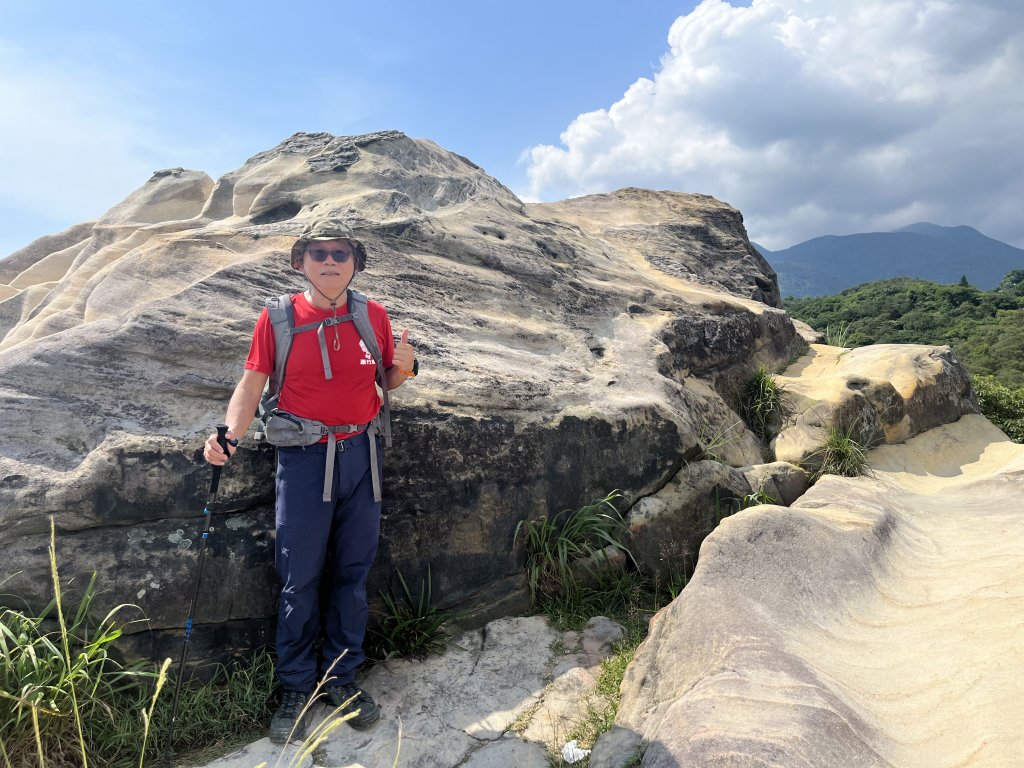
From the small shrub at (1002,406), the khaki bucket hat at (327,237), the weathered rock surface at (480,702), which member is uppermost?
the khaki bucket hat at (327,237)

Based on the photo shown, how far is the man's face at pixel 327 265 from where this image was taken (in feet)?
14.0

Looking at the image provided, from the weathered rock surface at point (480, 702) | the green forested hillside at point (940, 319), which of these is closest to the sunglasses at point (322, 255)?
the weathered rock surface at point (480, 702)

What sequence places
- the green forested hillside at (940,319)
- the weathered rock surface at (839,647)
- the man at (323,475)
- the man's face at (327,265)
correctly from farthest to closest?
the green forested hillside at (940,319) < the man's face at (327,265) < the man at (323,475) < the weathered rock surface at (839,647)

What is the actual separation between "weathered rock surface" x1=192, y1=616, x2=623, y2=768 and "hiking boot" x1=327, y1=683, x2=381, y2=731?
0.05 metres

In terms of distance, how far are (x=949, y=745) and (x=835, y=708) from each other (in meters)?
0.58

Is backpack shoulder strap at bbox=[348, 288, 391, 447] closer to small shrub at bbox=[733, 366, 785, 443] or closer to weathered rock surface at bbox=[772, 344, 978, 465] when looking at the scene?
weathered rock surface at bbox=[772, 344, 978, 465]

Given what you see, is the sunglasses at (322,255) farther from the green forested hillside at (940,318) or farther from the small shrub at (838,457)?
the green forested hillside at (940,318)

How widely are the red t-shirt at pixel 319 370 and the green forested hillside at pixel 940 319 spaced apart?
860 inches

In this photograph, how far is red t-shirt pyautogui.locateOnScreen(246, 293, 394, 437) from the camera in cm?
415

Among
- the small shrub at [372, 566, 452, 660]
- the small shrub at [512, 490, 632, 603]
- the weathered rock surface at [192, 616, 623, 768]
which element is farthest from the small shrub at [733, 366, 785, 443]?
the small shrub at [372, 566, 452, 660]

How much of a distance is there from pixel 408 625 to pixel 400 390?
1.89 m

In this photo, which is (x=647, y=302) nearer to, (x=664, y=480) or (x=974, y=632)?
(x=664, y=480)

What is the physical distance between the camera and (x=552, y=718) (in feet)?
14.3

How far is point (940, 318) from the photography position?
38.7 meters
